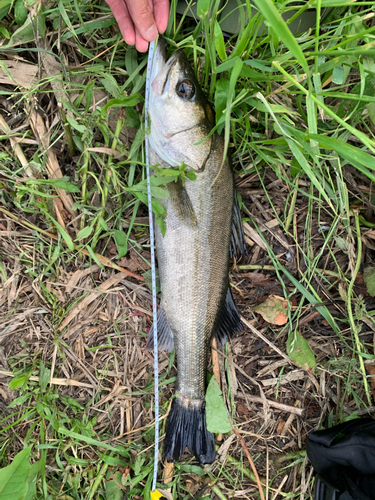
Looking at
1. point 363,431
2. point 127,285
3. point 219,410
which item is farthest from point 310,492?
point 127,285

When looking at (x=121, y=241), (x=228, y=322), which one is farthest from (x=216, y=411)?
(x=121, y=241)

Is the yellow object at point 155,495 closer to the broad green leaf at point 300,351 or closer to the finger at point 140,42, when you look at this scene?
the broad green leaf at point 300,351

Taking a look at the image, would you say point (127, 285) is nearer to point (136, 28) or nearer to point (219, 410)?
point (219, 410)

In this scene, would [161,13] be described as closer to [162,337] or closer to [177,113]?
[177,113]

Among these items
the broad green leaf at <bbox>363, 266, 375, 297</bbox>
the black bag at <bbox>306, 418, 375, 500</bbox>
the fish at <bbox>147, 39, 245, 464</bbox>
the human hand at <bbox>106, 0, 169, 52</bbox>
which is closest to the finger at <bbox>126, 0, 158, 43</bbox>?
the human hand at <bbox>106, 0, 169, 52</bbox>

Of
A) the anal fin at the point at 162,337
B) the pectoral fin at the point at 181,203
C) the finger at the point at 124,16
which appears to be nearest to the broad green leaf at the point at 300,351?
the anal fin at the point at 162,337

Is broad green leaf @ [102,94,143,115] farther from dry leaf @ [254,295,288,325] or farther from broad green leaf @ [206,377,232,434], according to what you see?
broad green leaf @ [206,377,232,434]
